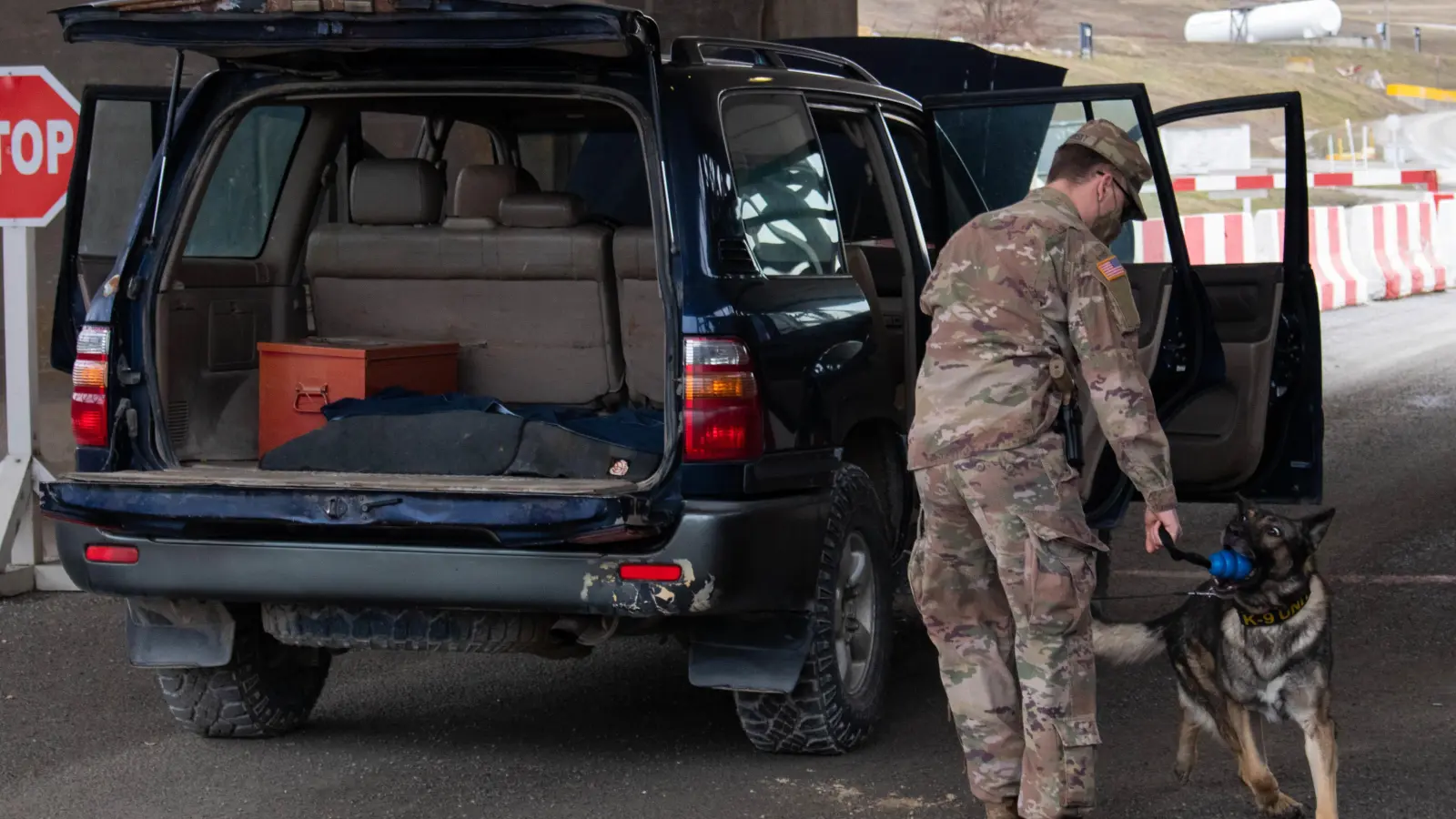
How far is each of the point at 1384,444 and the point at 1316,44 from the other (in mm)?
73439

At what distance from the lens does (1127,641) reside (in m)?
5.18

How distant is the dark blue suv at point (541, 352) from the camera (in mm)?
4883

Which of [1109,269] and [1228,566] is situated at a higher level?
[1109,269]

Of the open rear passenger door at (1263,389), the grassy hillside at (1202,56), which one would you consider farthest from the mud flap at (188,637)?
the grassy hillside at (1202,56)

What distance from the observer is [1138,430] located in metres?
4.34

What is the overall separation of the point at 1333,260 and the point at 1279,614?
1624 cm

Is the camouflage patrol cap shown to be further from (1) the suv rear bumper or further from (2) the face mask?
(1) the suv rear bumper

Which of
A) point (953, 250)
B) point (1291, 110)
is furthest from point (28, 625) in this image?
point (1291, 110)

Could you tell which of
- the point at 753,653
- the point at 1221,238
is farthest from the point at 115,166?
the point at 1221,238

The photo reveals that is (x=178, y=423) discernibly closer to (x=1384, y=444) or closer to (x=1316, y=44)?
(x=1384, y=444)

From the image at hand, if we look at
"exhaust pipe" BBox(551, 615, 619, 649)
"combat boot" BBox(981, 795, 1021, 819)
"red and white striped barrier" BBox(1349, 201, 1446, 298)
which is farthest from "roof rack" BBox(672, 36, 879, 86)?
"red and white striped barrier" BBox(1349, 201, 1446, 298)

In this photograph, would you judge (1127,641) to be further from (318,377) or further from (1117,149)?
(318,377)

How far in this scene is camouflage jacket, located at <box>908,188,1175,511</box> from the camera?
4367mm

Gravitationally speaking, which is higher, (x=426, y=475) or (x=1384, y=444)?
(x=426, y=475)
